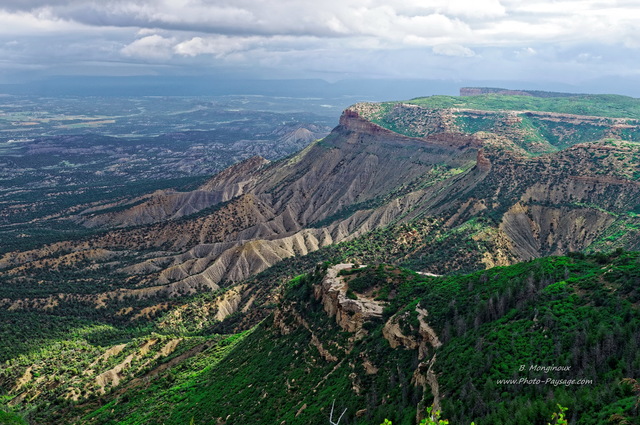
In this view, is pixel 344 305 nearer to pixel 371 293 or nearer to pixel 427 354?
pixel 371 293

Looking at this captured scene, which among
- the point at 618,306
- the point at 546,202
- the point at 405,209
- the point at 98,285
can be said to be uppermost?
the point at 618,306

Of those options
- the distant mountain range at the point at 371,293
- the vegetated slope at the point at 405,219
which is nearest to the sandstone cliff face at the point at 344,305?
the distant mountain range at the point at 371,293

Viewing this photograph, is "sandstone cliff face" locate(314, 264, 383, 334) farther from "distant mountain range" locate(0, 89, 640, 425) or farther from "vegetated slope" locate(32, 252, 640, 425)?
"distant mountain range" locate(0, 89, 640, 425)

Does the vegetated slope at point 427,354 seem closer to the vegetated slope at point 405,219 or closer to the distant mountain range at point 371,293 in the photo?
the distant mountain range at point 371,293

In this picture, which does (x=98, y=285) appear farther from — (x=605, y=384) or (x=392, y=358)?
(x=605, y=384)

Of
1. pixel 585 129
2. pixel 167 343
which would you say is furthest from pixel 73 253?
pixel 585 129

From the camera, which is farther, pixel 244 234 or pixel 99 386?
pixel 244 234

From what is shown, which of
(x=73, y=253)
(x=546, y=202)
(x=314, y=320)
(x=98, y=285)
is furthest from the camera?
(x=73, y=253)
